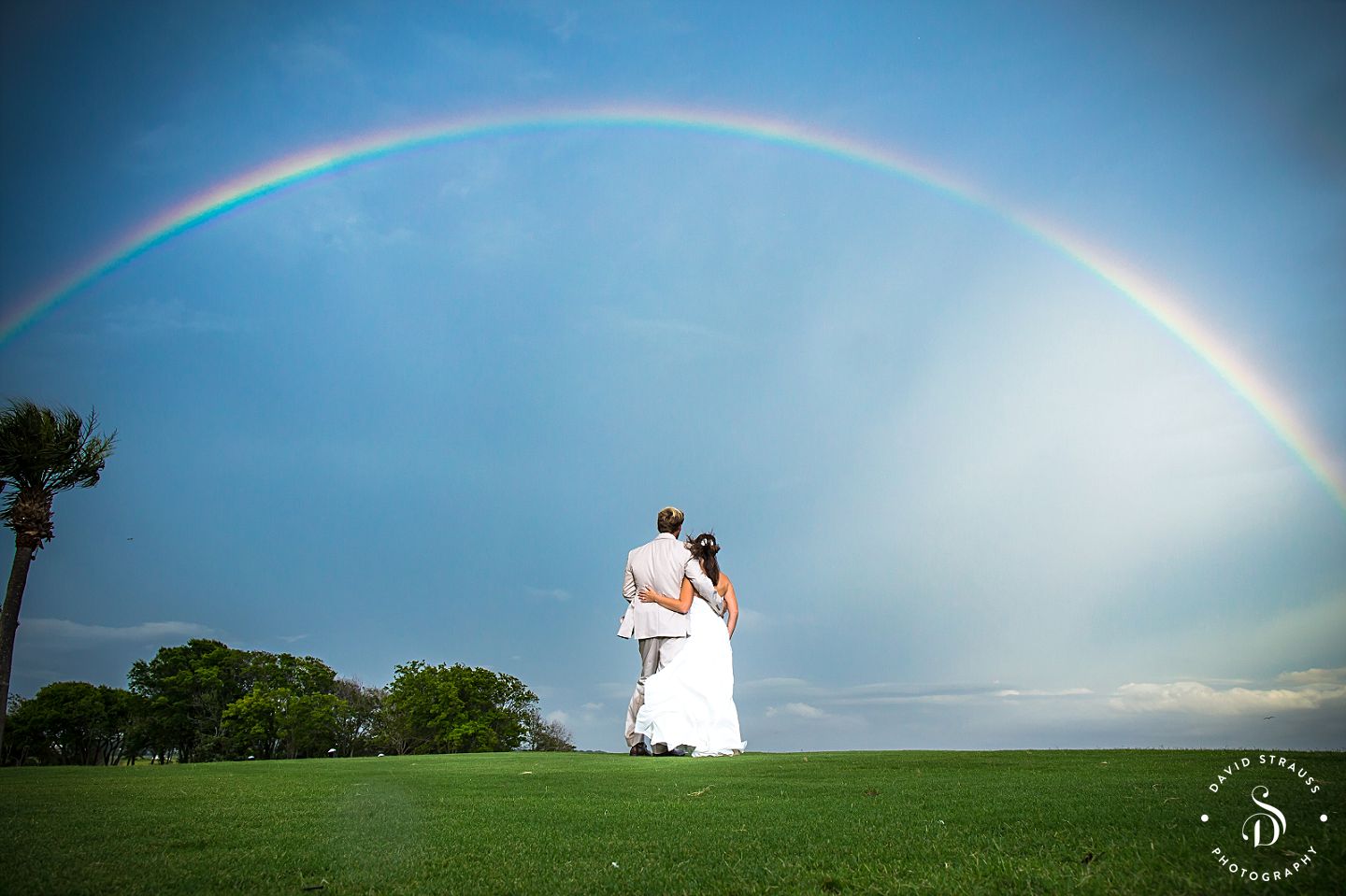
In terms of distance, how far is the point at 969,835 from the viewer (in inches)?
177

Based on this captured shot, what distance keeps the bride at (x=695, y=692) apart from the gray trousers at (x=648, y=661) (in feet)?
0.55

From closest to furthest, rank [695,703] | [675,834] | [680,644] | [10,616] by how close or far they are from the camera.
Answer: [675,834] < [695,703] < [680,644] < [10,616]

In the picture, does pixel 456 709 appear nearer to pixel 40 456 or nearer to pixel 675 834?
pixel 40 456

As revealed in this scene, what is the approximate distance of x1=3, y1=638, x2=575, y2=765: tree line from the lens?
143 feet

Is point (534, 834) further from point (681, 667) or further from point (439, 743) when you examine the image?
point (439, 743)

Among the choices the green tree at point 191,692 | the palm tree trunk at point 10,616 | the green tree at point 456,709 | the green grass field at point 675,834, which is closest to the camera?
the green grass field at point 675,834

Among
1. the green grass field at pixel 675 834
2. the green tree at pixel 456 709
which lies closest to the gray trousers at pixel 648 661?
the green grass field at pixel 675 834

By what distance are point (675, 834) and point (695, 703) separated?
8.72 m

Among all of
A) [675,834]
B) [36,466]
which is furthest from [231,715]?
[675,834]

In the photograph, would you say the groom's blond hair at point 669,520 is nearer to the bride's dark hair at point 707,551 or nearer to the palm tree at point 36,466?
the bride's dark hair at point 707,551

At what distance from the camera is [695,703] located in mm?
13289

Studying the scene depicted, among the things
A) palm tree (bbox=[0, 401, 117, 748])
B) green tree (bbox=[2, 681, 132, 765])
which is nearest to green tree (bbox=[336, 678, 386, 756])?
green tree (bbox=[2, 681, 132, 765])

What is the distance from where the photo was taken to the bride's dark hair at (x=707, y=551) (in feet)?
47.3

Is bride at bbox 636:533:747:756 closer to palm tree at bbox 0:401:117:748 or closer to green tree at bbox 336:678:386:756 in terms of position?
palm tree at bbox 0:401:117:748
